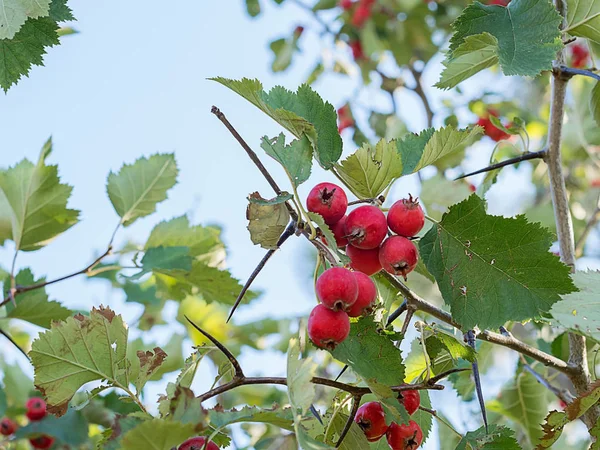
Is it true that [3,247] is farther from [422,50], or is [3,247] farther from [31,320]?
[422,50]

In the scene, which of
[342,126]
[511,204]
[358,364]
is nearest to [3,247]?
[358,364]

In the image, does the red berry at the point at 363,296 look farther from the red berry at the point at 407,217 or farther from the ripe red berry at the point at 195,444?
the ripe red berry at the point at 195,444

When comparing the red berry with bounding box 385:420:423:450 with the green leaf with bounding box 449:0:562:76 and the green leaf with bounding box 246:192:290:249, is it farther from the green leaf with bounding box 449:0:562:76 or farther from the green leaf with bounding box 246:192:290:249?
the green leaf with bounding box 449:0:562:76

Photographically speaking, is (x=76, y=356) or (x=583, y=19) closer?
(x=76, y=356)

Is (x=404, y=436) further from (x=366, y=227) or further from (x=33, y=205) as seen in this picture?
(x=33, y=205)

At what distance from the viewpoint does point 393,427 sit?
3.31 ft

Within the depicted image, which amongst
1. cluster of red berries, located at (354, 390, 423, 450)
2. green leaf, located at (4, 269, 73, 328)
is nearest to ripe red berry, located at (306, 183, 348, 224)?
cluster of red berries, located at (354, 390, 423, 450)

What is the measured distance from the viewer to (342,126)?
365 centimetres

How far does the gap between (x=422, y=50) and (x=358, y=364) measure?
3.16m

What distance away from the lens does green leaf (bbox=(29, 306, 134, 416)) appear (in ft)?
3.36

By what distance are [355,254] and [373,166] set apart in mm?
138

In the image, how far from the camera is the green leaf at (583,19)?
4.01ft

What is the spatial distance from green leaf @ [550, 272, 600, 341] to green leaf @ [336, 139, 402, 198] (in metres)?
0.39

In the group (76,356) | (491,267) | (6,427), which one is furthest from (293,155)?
(6,427)
